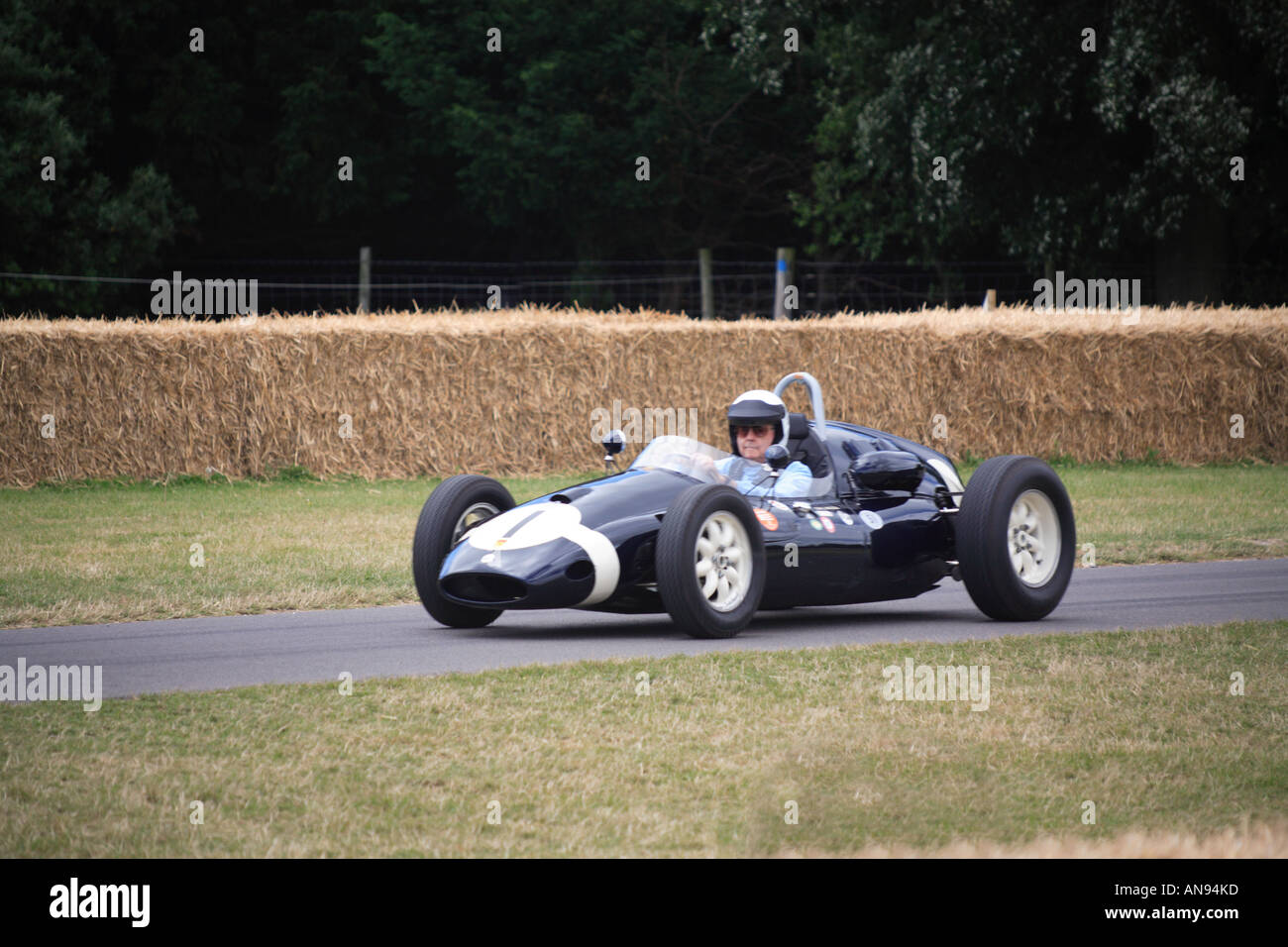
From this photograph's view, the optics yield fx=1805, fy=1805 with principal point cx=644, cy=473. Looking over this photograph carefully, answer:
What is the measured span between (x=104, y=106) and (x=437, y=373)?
651 inches

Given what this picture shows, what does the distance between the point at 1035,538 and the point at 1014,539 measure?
6.3 inches

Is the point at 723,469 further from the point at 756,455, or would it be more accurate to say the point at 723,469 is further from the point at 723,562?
the point at 723,562

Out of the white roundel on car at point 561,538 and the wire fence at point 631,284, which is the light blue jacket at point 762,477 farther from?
the wire fence at point 631,284

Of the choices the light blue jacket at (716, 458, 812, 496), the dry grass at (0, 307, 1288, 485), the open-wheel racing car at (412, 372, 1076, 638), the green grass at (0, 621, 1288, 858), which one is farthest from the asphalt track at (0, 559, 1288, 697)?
the dry grass at (0, 307, 1288, 485)

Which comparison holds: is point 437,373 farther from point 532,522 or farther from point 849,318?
point 532,522

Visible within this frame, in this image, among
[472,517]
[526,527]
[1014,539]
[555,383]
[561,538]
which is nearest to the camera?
[561,538]

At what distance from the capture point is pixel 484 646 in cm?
932

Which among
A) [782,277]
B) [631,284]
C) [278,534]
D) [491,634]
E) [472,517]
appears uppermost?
[631,284]

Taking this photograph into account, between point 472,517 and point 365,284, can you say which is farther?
point 365,284

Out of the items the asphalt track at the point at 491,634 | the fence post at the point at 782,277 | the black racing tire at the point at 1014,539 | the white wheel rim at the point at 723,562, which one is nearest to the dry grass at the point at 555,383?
the fence post at the point at 782,277

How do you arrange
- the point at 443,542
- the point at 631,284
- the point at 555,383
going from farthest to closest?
1. the point at 631,284
2. the point at 555,383
3. the point at 443,542

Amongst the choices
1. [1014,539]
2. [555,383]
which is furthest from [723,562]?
[555,383]

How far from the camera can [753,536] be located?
9438mm

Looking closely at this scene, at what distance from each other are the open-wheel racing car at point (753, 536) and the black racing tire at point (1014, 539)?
1cm
